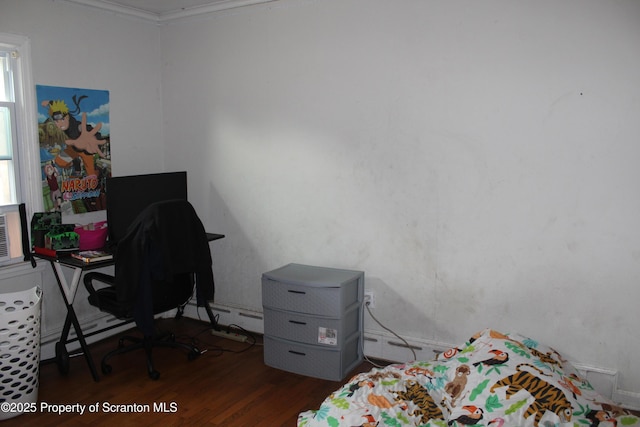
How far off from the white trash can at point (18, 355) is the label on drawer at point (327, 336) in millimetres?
1718

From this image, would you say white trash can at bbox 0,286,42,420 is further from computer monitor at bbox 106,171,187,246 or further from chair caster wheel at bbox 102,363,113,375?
computer monitor at bbox 106,171,187,246

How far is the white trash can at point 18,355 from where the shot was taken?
291cm

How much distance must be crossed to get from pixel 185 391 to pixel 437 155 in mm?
2188

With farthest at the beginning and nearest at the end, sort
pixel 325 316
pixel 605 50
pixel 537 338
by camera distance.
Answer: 1. pixel 325 316
2. pixel 537 338
3. pixel 605 50

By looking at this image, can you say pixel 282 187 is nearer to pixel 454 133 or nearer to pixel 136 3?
pixel 454 133

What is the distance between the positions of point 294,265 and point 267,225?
1.35 ft

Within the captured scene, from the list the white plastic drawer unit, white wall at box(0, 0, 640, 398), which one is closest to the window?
white wall at box(0, 0, 640, 398)

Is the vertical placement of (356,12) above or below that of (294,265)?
above

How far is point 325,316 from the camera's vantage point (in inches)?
134

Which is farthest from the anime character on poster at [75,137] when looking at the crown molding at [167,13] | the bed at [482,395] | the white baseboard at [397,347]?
the bed at [482,395]

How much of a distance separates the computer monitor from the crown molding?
1.30 m

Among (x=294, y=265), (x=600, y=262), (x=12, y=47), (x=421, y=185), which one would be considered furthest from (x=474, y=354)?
(x=12, y=47)

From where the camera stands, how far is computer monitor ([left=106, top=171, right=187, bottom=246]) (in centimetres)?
358

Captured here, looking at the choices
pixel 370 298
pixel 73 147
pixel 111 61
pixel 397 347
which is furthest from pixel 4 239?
pixel 397 347
